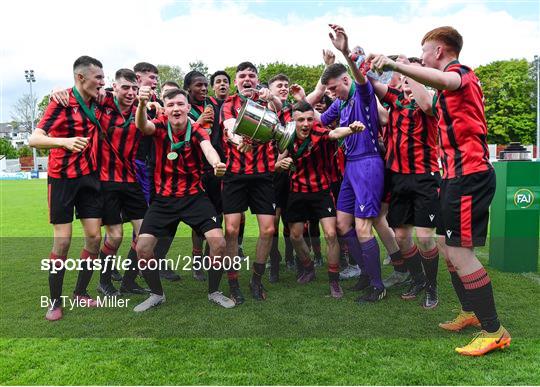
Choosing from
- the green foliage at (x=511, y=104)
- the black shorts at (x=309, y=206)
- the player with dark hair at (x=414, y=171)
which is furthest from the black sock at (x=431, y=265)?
the green foliage at (x=511, y=104)

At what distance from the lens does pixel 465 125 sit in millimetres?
3293

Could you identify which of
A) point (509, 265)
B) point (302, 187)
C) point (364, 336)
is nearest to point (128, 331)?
point (364, 336)

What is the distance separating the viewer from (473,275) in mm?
3309

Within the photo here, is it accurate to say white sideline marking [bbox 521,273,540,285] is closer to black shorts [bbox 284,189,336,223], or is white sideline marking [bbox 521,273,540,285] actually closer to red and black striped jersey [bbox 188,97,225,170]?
black shorts [bbox 284,189,336,223]

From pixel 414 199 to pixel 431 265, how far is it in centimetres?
64

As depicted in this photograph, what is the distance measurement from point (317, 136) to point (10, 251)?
5.49 meters

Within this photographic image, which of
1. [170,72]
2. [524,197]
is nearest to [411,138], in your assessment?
[524,197]

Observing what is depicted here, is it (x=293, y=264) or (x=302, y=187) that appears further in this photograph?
(x=293, y=264)

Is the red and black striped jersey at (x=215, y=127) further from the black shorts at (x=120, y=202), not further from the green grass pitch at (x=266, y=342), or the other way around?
the green grass pitch at (x=266, y=342)

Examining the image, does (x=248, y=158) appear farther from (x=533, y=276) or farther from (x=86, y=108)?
(x=533, y=276)

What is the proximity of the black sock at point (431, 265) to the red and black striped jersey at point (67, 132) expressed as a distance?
3.27 metres

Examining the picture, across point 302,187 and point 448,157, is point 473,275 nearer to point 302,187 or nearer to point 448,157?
point 448,157

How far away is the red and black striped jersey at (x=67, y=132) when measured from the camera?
418 centimetres

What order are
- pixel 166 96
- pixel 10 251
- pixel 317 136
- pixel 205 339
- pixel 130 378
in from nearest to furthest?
pixel 130 378 < pixel 205 339 < pixel 166 96 < pixel 317 136 < pixel 10 251
